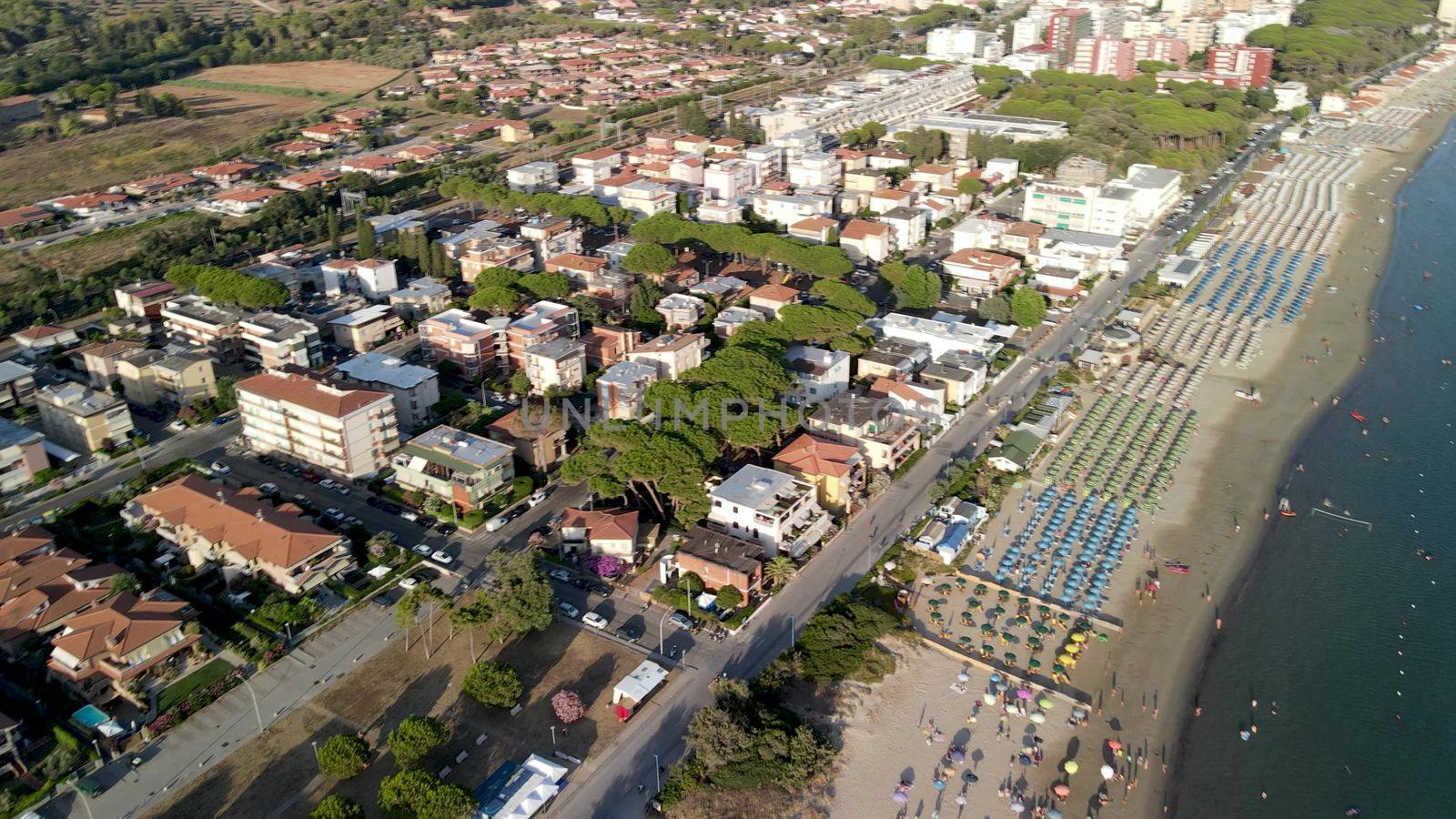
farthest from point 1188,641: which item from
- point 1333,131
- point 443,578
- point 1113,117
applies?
point 1333,131

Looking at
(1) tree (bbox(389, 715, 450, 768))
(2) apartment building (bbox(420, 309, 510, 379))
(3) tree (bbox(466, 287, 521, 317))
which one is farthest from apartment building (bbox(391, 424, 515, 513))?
(3) tree (bbox(466, 287, 521, 317))

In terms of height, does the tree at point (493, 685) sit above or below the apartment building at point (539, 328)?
below

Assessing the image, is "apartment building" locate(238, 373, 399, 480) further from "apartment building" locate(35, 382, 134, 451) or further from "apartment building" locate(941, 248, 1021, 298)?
"apartment building" locate(941, 248, 1021, 298)

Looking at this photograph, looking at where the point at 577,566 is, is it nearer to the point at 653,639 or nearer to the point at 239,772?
the point at 653,639

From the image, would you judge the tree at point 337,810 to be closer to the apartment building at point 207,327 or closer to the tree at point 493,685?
the tree at point 493,685

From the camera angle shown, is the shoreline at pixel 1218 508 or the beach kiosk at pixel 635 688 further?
the shoreline at pixel 1218 508

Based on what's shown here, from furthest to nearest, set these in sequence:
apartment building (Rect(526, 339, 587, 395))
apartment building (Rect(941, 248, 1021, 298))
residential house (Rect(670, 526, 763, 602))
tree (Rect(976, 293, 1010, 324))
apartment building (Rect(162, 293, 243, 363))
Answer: apartment building (Rect(941, 248, 1021, 298)) → tree (Rect(976, 293, 1010, 324)) → apartment building (Rect(162, 293, 243, 363)) → apartment building (Rect(526, 339, 587, 395)) → residential house (Rect(670, 526, 763, 602))

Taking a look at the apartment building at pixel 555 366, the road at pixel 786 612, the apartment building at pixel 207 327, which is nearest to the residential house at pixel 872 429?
the road at pixel 786 612
